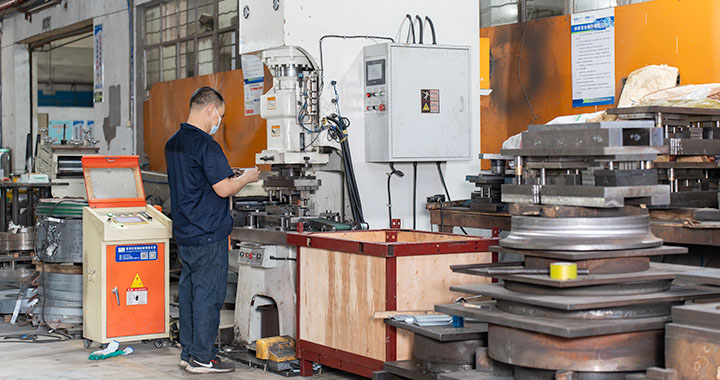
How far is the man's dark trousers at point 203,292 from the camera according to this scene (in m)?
3.89

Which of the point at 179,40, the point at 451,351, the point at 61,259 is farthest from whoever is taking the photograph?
the point at 179,40

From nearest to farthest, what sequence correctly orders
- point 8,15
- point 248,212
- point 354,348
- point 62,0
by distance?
point 354,348
point 248,212
point 62,0
point 8,15

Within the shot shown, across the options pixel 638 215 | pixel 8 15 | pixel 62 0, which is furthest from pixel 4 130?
pixel 638 215

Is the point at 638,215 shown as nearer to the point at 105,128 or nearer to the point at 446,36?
the point at 446,36

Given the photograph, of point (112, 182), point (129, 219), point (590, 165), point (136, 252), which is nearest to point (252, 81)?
point (112, 182)

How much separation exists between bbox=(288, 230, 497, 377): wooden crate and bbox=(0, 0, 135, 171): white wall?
559cm

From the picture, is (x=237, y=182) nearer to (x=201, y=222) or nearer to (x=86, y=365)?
(x=201, y=222)

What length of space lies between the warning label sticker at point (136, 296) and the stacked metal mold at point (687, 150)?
248 cm

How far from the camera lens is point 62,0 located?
10.1 meters

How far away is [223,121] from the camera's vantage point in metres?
7.70

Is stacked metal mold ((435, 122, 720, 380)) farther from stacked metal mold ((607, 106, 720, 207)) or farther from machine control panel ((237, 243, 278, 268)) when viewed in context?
machine control panel ((237, 243, 278, 268))

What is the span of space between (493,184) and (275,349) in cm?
128

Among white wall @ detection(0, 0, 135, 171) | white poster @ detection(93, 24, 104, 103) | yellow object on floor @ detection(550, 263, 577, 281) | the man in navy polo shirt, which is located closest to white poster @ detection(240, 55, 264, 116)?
white wall @ detection(0, 0, 135, 171)

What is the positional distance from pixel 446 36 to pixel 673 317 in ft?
9.33
